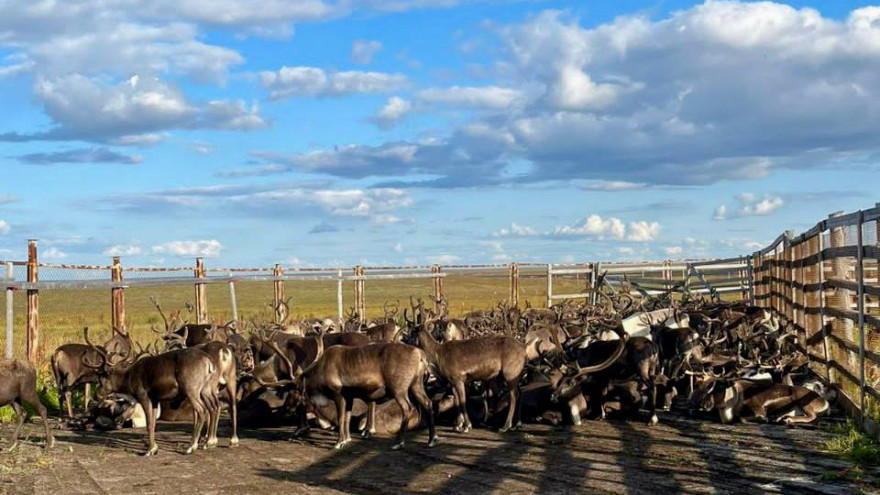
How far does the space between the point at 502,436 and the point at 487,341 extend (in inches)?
52.1

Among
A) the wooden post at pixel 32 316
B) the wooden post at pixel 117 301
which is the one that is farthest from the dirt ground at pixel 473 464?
the wooden post at pixel 117 301

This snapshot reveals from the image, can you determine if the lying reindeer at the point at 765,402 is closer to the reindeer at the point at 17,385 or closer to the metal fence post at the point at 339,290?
the reindeer at the point at 17,385

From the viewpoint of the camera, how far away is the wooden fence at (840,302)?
36.7 feet

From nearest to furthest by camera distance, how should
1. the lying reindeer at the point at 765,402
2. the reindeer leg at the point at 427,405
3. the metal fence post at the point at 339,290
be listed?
the reindeer leg at the point at 427,405
the lying reindeer at the point at 765,402
the metal fence post at the point at 339,290

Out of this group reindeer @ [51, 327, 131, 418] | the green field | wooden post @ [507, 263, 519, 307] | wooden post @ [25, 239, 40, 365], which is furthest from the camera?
wooden post @ [507, 263, 519, 307]

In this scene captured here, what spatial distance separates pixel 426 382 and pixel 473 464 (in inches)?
159

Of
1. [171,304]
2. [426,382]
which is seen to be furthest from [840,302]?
[171,304]

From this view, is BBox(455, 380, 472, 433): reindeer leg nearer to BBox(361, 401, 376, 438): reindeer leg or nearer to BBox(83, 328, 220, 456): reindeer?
BBox(361, 401, 376, 438): reindeer leg

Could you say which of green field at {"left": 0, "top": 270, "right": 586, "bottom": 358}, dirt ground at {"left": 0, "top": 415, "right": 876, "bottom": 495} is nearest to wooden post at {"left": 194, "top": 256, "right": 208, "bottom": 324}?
green field at {"left": 0, "top": 270, "right": 586, "bottom": 358}

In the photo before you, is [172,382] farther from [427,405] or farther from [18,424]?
[427,405]

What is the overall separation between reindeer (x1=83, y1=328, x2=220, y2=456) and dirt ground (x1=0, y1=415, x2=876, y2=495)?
434 millimetres

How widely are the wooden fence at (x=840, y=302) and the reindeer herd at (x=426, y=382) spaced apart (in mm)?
602

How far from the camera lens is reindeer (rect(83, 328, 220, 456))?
1104cm

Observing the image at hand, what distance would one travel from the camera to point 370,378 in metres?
11.2
